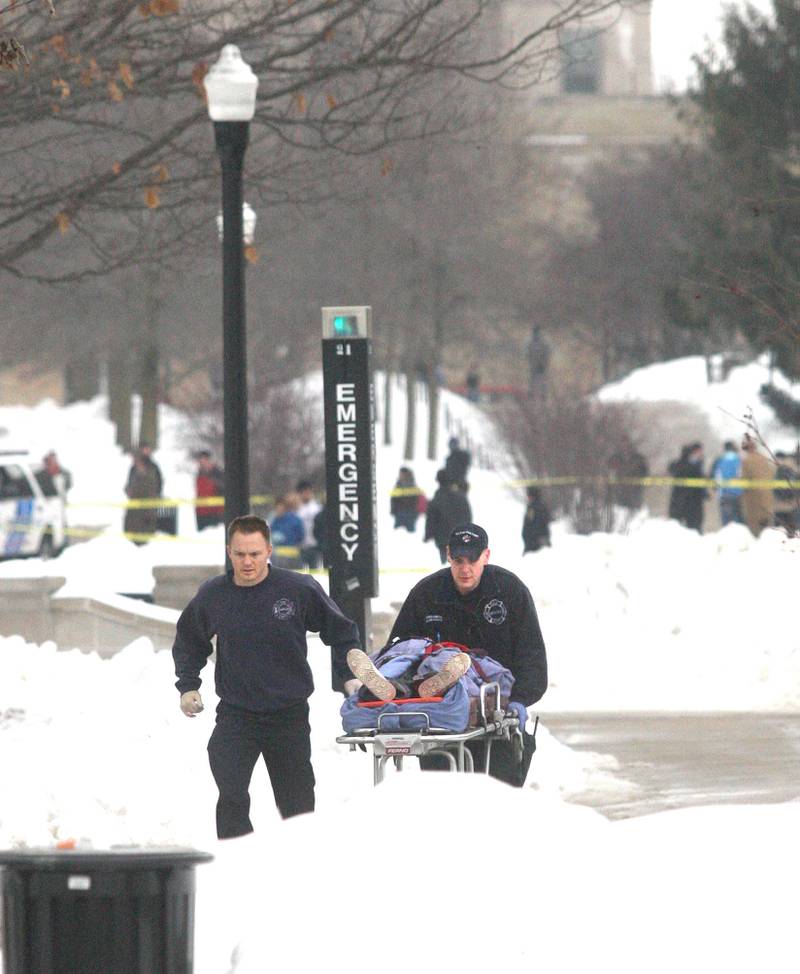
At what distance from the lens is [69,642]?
17953mm

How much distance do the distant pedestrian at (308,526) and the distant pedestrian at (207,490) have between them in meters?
4.34

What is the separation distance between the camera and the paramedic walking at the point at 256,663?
9031 millimetres

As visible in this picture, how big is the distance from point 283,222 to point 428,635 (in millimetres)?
33747

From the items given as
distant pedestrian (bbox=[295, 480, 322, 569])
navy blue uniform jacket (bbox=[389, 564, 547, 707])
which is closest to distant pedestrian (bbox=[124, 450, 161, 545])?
distant pedestrian (bbox=[295, 480, 322, 569])

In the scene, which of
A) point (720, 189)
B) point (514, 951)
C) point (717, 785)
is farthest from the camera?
point (720, 189)

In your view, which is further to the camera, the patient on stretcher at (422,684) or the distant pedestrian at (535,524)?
the distant pedestrian at (535,524)

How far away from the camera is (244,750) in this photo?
909cm

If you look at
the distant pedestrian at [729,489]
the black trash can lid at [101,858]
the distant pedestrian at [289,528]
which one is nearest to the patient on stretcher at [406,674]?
the black trash can lid at [101,858]

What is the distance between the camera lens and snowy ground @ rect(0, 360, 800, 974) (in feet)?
21.6

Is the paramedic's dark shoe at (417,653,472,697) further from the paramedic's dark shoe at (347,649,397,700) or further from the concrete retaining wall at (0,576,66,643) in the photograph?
the concrete retaining wall at (0,576,66,643)

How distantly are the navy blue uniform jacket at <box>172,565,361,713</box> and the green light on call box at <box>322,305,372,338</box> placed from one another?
16.2 ft

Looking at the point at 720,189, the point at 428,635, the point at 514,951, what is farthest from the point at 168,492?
the point at 514,951

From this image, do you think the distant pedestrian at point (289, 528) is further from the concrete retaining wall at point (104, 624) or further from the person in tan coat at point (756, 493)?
the concrete retaining wall at point (104, 624)

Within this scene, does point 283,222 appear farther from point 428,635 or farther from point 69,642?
point 428,635
